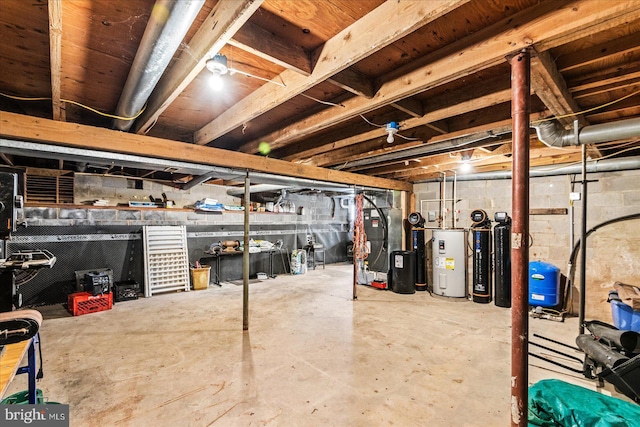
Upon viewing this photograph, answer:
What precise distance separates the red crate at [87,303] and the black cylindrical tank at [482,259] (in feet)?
18.7

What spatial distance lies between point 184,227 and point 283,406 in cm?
469

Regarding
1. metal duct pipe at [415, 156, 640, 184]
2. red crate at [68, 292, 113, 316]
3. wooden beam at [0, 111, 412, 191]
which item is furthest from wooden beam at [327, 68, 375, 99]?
red crate at [68, 292, 113, 316]

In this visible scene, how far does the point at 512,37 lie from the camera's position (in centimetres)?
143

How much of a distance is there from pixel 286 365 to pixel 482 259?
3662 millimetres

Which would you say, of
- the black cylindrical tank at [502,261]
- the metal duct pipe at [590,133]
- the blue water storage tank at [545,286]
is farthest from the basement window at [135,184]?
the blue water storage tank at [545,286]

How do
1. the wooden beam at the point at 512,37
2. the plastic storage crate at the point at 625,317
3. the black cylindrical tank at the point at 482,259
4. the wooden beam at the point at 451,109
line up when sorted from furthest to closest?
the black cylindrical tank at the point at 482,259 → the plastic storage crate at the point at 625,317 → the wooden beam at the point at 451,109 → the wooden beam at the point at 512,37

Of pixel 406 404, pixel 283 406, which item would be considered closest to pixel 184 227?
pixel 283 406

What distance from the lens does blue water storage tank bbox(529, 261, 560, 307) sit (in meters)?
4.07

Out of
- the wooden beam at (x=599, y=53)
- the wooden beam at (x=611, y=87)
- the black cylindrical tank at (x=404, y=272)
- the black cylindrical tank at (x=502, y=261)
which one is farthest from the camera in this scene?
the black cylindrical tank at (x=404, y=272)

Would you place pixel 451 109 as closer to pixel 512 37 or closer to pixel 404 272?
pixel 512 37

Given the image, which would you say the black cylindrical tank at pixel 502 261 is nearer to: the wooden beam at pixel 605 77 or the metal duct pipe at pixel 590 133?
the metal duct pipe at pixel 590 133

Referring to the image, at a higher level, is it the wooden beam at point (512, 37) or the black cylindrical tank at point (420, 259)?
the wooden beam at point (512, 37)

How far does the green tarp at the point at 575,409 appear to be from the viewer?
62.7 inches

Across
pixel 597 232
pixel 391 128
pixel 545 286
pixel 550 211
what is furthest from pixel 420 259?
pixel 391 128
